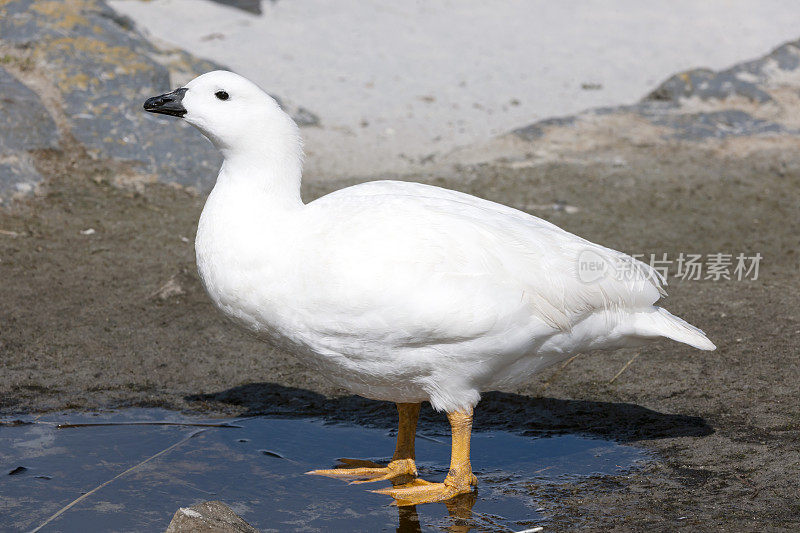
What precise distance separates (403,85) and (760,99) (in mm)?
4458

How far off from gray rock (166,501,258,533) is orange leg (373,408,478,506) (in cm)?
102

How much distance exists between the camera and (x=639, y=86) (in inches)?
511

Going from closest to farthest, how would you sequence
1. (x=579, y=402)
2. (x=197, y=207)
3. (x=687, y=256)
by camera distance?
(x=579, y=402)
(x=687, y=256)
(x=197, y=207)

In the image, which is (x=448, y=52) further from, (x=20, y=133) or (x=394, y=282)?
(x=394, y=282)

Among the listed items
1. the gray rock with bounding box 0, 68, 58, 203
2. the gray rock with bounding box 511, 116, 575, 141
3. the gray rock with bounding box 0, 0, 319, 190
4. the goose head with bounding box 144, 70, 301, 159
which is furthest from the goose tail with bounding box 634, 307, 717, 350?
the gray rock with bounding box 0, 68, 58, 203

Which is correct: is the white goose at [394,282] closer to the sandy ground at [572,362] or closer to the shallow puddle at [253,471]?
the shallow puddle at [253,471]

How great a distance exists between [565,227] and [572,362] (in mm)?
2432

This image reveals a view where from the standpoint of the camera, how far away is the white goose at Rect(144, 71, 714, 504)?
4492 millimetres

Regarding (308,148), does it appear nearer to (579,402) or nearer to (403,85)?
(403,85)

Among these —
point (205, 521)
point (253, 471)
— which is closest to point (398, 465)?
point (253, 471)

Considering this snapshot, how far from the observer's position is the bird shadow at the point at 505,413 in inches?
219

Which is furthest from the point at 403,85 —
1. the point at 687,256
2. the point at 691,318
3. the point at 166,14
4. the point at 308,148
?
the point at 691,318

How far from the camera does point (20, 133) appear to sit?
881cm

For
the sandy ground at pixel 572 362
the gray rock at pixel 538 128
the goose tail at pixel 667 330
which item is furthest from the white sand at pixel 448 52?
the goose tail at pixel 667 330
